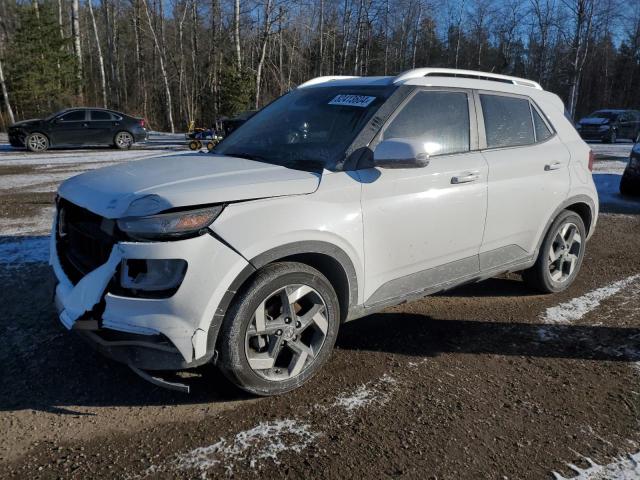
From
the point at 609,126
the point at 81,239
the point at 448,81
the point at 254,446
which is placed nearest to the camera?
the point at 254,446

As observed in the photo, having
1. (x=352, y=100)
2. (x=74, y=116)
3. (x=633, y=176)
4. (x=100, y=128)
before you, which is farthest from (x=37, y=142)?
(x=633, y=176)

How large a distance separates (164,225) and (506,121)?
2954 mm

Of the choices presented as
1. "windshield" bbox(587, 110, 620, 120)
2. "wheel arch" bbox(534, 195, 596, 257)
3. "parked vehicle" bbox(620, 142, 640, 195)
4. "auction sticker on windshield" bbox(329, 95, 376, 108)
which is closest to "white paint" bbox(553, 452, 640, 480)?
"wheel arch" bbox(534, 195, 596, 257)

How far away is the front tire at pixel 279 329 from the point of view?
9.14 feet

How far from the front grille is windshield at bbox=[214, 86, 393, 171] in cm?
115

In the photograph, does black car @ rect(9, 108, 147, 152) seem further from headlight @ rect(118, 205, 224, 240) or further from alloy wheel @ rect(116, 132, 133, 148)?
headlight @ rect(118, 205, 224, 240)

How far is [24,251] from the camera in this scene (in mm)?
5547

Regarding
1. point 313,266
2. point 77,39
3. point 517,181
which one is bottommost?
point 313,266

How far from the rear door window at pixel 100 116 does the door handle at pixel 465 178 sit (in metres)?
18.5

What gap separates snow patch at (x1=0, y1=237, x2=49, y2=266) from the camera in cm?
524

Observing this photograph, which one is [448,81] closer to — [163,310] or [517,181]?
[517,181]

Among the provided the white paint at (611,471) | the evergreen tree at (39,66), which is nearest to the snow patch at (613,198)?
the white paint at (611,471)

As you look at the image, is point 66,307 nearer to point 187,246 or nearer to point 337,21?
point 187,246

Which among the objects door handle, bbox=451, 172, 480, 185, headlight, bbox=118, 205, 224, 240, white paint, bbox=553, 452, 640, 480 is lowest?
white paint, bbox=553, 452, 640, 480
